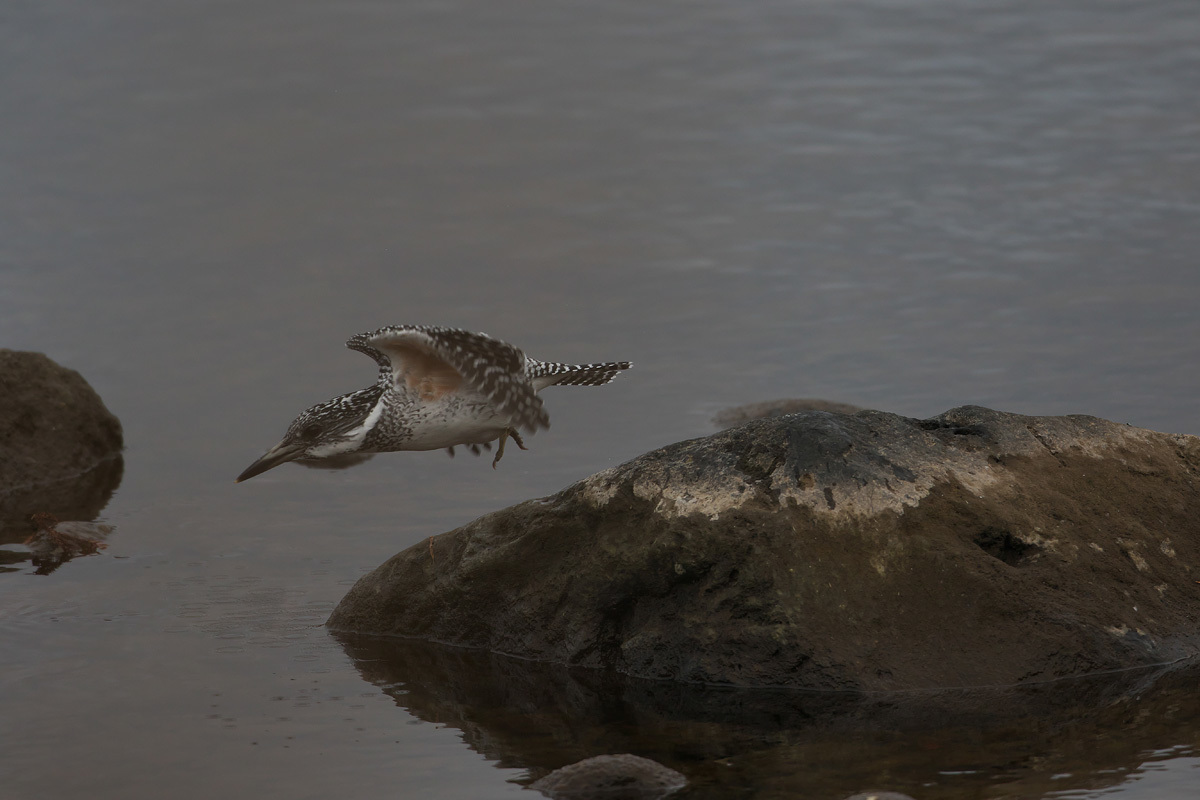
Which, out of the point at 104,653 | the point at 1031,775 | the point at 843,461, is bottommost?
the point at 1031,775

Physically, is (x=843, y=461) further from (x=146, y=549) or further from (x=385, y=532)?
(x=146, y=549)

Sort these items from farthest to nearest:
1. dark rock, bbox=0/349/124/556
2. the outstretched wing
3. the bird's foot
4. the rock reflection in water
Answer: dark rock, bbox=0/349/124/556 < the bird's foot < the outstretched wing < the rock reflection in water

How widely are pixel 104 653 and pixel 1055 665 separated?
5415mm

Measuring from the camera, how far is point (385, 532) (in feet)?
36.0

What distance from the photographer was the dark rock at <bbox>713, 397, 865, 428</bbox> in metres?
14.3

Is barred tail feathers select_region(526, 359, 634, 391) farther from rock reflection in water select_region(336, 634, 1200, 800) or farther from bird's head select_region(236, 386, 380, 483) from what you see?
rock reflection in water select_region(336, 634, 1200, 800)

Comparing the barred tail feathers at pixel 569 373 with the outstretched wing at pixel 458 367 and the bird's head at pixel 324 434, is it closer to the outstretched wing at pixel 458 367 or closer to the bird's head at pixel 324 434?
the outstretched wing at pixel 458 367

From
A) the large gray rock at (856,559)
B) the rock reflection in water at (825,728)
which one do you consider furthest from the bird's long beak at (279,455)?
the rock reflection in water at (825,728)

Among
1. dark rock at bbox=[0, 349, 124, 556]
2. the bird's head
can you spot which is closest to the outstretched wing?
the bird's head

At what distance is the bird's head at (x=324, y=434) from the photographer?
813 centimetres

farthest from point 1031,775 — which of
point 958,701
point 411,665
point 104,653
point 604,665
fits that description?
point 104,653

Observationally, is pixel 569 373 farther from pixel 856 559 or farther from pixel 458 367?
pixel 856 559

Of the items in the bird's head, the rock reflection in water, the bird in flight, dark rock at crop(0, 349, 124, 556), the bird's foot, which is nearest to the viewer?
the rock reflection in water

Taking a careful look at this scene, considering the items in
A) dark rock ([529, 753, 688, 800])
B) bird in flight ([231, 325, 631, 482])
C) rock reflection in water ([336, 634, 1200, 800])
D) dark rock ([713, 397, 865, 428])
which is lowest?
rock reflection in water ([336, 634, 1200, 800])
